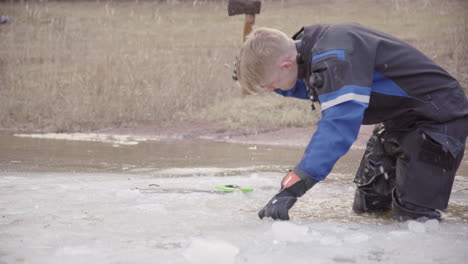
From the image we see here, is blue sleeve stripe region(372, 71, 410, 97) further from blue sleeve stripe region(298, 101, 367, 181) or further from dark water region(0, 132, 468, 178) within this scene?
dark water region(0, 132, 468, 178)

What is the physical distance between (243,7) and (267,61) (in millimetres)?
2979

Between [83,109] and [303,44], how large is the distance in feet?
19.2

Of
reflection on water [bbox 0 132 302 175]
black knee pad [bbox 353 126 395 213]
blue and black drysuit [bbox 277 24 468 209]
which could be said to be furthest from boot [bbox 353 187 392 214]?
reflection on water [bbox 0 132 302 175]

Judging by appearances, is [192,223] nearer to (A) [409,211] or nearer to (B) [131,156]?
(A) [409,211]

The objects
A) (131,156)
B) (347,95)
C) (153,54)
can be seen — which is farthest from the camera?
(153,54)

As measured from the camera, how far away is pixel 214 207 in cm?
267

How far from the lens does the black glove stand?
218cm

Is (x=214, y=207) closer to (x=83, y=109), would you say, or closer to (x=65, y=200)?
(x=65, y=200)

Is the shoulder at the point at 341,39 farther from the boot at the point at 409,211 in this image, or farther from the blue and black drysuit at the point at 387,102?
the boot at the point at 409,211

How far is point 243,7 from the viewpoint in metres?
5.11

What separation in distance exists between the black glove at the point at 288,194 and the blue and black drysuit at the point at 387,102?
3 cm

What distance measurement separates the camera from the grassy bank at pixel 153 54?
770cm

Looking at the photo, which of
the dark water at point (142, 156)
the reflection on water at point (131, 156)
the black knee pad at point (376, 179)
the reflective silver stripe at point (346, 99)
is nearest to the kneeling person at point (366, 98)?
the reflective silver stripe at point (346, 99)

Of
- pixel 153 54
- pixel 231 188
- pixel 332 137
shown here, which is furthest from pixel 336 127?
pixel 153 54
